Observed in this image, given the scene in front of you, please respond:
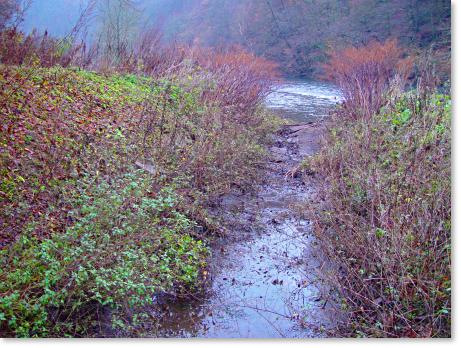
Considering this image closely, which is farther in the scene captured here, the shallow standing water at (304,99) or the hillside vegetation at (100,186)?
the shallow standing water at (304,99)

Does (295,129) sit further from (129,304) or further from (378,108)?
(129,304)

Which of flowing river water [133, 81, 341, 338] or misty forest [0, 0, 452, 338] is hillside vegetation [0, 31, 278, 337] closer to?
misty forest [0, 0, 452, 338]

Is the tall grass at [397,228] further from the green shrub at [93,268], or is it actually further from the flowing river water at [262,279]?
the green shrub at [93,268]

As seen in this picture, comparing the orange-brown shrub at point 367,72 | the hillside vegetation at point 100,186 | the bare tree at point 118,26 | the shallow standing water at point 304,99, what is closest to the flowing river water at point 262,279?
the hillside vegetation at point 100,186

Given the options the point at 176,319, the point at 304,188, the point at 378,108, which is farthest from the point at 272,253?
the point at 378,108

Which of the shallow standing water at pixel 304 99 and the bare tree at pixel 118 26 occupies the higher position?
the bare tree at pixel 118 26

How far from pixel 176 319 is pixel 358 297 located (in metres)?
1.16

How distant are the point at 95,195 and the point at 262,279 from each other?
137 cm

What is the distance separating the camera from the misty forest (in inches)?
107

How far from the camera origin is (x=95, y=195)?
11.2 feet

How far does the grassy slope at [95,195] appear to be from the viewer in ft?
8.77

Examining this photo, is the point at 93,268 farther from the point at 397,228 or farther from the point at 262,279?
the point at 397,228

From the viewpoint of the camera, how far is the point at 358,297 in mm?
2863

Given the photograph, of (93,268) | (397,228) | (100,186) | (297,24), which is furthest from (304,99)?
(93,268)
